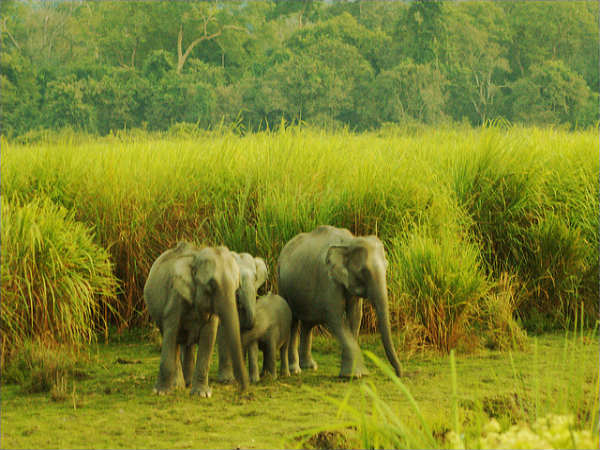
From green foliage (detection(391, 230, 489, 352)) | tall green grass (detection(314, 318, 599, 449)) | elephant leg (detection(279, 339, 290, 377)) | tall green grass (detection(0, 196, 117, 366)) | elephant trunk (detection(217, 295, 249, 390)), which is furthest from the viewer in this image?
green foliage (detection(391, 230, 489, 352))

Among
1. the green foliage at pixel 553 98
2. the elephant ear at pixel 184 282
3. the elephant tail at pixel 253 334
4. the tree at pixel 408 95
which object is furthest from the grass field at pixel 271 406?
the green foliage at pixel 553 98

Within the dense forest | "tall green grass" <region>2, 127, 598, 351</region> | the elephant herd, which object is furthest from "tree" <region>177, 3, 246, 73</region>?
the elephant herd

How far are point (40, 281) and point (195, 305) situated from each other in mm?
1469

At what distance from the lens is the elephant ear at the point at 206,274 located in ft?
15.4

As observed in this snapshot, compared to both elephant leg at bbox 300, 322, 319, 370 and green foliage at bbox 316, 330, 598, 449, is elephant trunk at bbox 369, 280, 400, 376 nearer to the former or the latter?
green foliage at bbox 316, 330, 598, 449

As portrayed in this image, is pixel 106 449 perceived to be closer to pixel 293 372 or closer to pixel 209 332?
pixel 209 332

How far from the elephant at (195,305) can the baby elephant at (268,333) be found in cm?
29

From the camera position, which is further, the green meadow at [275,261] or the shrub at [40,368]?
the shrub at [40,368]

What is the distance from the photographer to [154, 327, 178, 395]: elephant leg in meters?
4.91

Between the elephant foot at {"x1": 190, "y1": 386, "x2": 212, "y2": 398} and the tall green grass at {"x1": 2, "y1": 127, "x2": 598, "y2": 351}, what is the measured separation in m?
1.73

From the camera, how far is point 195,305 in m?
4.84

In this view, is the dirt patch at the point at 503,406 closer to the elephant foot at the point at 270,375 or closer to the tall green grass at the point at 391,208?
the tall green grass at the point at 391,208

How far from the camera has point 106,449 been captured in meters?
4.16

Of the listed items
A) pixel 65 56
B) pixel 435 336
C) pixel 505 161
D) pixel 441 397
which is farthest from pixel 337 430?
pixel 65 56
